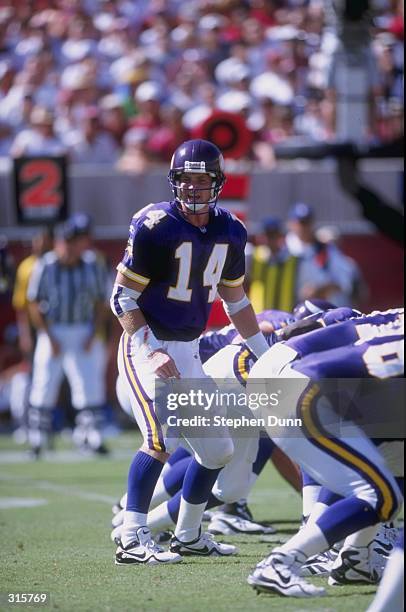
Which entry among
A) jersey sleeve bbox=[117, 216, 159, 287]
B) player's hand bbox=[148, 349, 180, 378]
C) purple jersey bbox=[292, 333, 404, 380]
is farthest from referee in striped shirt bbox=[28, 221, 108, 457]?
purple jersey bbox=[292, 333, 404, 380]

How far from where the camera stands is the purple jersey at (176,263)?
513 centimetres

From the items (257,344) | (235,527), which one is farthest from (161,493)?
(257,344)

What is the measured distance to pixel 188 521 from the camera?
208 inches

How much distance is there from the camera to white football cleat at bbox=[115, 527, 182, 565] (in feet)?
16.6

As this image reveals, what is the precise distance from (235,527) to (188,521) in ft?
3.26

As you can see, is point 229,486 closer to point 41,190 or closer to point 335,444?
point 335,444

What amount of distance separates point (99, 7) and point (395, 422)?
1125 cm

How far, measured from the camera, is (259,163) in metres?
11.9

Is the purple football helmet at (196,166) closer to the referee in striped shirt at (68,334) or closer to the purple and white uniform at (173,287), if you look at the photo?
the purple and white uniform at (173,287)

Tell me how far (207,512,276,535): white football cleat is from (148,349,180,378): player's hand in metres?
1.47

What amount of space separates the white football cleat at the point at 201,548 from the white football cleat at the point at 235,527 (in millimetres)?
756

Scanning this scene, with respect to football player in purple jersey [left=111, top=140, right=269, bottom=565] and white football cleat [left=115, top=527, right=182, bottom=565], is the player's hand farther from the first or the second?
white football cleat [left=115, top=527, right=182, bottom=565]

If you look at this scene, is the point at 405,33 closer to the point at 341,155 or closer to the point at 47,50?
the point at 341,155

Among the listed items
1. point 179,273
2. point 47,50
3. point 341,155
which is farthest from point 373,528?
point 47,50
